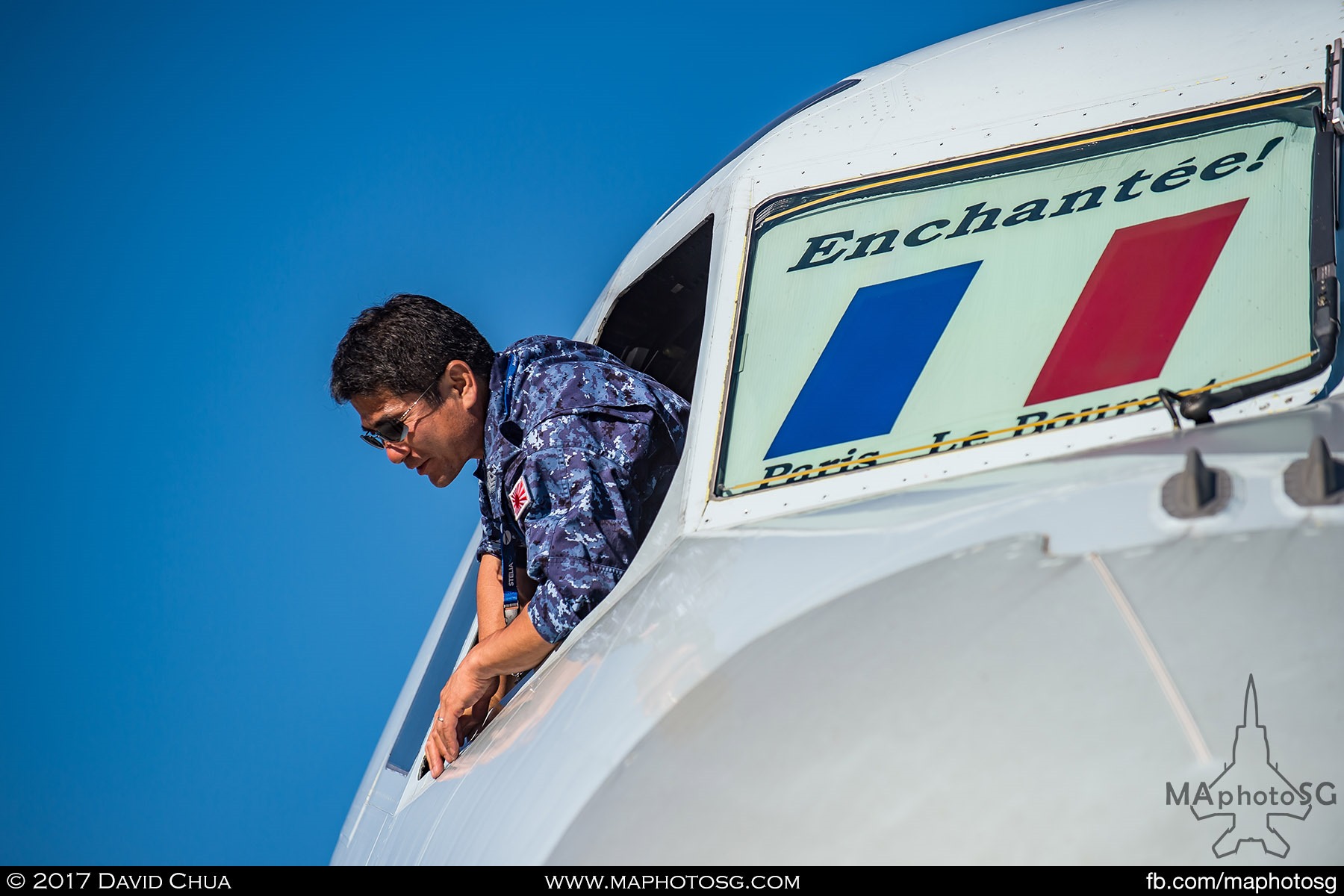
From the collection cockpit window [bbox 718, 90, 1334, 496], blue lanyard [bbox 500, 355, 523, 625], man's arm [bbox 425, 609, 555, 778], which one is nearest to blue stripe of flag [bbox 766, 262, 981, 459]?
cockpit window [bbox 718, 90, 1334, 496]

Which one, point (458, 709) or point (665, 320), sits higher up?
point (665, 320)

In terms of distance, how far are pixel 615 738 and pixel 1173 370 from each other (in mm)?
1464

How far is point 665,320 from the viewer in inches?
191

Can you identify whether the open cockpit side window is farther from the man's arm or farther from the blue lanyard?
the man's arm

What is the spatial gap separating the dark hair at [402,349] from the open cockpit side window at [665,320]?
103 centimetres

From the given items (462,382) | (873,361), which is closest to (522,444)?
(462,382)

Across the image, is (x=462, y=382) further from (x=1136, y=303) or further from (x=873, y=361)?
(x=1136, y=303)

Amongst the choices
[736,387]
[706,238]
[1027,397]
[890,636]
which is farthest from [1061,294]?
[706,238]

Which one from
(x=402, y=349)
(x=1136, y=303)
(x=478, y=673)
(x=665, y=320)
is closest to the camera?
(x=1136, y=303)

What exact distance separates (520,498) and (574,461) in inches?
7.8

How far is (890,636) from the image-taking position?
76.8 inches

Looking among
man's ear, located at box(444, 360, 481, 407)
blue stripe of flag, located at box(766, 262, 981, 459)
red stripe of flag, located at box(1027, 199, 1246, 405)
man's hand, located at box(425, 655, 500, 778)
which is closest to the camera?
red stripe of flag, located at box(1027, 199, 1246, 405)

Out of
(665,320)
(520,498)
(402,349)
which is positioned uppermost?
(665,320)

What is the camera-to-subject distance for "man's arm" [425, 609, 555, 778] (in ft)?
9.57
